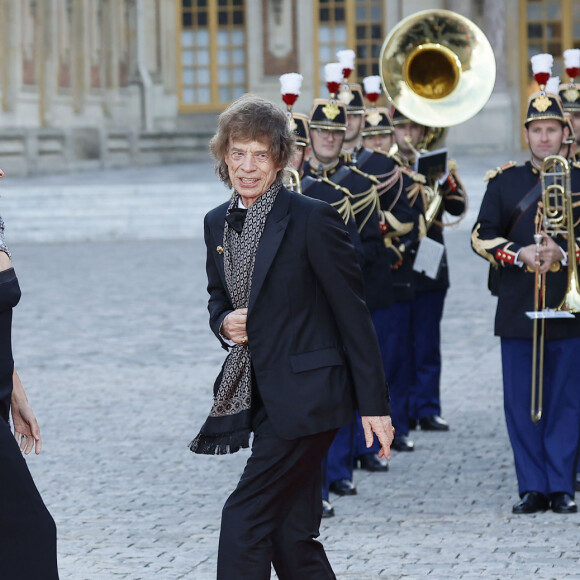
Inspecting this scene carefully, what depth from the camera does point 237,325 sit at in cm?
396

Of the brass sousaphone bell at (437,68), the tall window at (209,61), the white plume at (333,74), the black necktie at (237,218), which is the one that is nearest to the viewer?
the black necktie at (237,218)

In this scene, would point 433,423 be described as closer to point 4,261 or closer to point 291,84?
point 291,84

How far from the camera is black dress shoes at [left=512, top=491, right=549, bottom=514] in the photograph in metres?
6.09

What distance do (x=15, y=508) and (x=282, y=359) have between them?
2.65 feet

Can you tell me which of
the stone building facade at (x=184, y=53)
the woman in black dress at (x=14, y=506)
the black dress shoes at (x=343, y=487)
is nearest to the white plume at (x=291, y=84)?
the black dress shoes at (x=343, y=487)

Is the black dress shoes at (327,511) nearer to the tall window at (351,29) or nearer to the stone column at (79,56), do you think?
the tall window at (351,29)

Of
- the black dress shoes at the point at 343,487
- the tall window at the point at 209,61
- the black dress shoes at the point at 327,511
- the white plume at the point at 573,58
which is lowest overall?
the black dress shoes at the point at 343,487

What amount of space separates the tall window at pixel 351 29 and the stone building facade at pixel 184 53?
0.02 metres

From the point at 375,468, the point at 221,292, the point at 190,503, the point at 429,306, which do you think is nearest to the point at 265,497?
the point at 221,292

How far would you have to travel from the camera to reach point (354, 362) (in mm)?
3930

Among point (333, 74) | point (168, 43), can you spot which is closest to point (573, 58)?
point (333, 74)

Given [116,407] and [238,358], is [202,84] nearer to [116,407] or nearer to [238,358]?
[116,407]

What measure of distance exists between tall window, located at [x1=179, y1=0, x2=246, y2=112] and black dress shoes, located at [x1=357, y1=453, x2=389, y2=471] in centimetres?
2563

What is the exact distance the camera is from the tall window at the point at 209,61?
3234 centimetres
